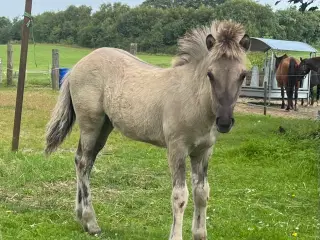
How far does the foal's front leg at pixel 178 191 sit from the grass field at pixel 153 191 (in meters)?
0.53

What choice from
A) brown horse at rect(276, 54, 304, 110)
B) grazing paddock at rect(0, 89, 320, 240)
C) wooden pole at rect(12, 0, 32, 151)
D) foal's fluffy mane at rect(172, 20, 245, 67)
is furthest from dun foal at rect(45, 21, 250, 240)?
brown horse at rect(276, 54, 304, 110)

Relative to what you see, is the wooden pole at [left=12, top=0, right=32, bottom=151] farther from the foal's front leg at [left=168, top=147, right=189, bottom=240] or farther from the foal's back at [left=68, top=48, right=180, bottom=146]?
the foal's front leg at [left=168, top=147, right=189, bottom=240]

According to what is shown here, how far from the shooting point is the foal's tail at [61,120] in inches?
213

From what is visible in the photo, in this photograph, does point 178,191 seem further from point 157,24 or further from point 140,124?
point 157,24

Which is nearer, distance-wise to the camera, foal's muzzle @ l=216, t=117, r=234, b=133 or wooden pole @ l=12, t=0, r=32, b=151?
foal's muzzle @ l=216, t=117, r=234, b=133

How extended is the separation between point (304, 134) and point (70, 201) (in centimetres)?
545

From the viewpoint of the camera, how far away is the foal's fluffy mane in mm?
3906

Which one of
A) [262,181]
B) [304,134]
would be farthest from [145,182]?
[304,134]

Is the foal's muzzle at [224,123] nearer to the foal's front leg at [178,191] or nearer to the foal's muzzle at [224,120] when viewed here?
the foal's muzzle at [224,120]

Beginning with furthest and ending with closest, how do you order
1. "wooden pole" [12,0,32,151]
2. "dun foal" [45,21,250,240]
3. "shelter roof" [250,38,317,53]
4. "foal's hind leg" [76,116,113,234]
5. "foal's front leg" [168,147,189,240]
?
"shelter roof" [250,38,317,53]
"wooden pole" [12,0,32,151]
"foal's hind leg" [76,116,113,234]
"foal's front leg" [168,147,189,240]
"dun foal" [45,21,250,240]

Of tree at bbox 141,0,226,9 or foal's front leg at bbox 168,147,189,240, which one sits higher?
tree at bbox 141,0,226,9

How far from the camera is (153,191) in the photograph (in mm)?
6238

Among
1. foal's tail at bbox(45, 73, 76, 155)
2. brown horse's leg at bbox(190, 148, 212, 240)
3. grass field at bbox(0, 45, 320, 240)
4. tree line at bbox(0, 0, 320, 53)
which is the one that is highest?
tree line at bbox(0, 0, 320, 53)

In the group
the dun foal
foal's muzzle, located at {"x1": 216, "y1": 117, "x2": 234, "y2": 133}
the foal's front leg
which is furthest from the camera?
the foal's front leg
